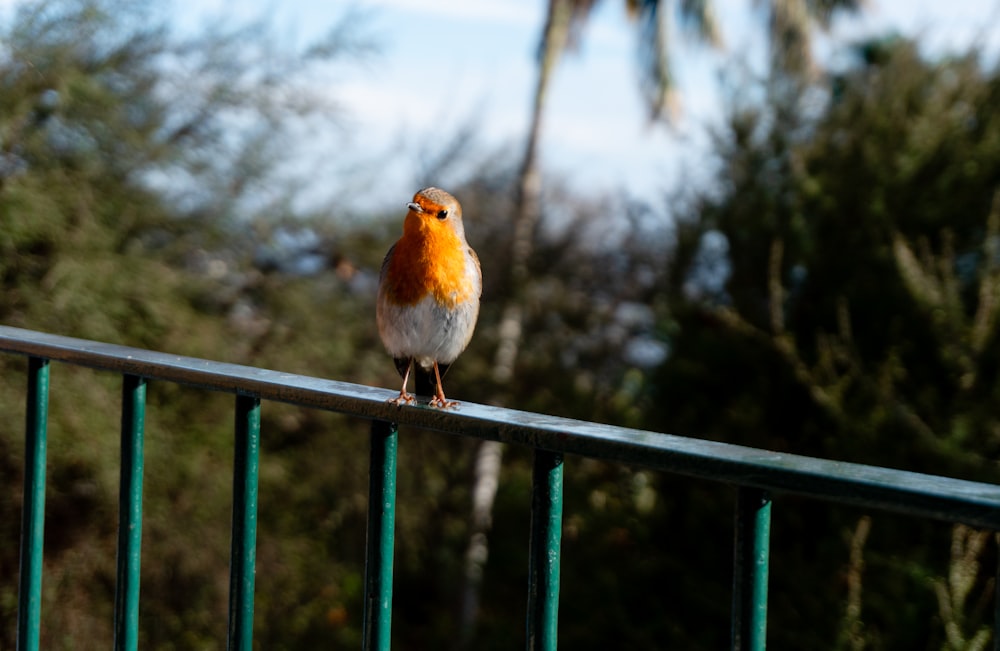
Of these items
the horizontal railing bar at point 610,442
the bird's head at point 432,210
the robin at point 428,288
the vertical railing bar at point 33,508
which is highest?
the bird's head at point 432,210

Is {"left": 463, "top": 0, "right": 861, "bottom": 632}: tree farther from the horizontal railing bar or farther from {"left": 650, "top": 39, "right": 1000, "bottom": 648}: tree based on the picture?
the horizontal railing bar

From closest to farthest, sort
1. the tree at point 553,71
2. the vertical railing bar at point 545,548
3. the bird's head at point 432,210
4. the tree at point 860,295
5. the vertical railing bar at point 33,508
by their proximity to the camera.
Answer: the vertical railing bar at point 545,548
the vertical railing bar at point 33,508
the bird's head at point 432,210
the tree at point 860,295
the tree at point 553,71

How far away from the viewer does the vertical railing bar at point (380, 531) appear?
128cm

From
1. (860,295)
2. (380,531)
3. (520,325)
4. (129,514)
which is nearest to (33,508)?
(129,514)

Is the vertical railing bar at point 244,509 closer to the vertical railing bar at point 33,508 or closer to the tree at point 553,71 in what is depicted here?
the vertical railing bar at point 33,508

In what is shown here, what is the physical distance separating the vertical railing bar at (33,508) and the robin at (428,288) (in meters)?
0.95

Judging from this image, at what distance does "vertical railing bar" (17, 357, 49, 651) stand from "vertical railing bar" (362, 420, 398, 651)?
2.04 feet

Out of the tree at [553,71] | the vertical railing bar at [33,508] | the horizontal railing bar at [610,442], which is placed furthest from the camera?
the tree at [553,71]

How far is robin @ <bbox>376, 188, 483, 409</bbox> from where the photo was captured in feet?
8.12

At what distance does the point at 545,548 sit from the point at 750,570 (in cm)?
23

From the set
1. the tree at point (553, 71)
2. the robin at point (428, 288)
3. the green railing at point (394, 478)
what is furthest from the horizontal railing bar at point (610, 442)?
the tree at point (553, 71)

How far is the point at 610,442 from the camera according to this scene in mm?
1059

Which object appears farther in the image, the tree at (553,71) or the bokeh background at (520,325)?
the tree at (553,71)

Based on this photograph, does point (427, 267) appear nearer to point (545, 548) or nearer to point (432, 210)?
point (432, 210)
